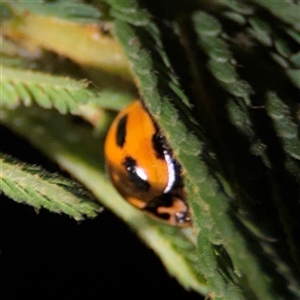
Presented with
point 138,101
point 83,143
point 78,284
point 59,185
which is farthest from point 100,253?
point 59,185

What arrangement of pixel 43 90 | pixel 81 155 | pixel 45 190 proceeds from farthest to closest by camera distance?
pixel 81 155 < pixel 43 90 < pixel 45 190

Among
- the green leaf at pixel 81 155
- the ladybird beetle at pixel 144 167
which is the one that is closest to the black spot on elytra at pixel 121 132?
the ladybird beetle at pixel 144 167

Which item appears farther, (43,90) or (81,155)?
(81,155)

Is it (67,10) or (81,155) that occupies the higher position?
(67,10)

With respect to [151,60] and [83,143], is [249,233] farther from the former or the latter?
[83,143]

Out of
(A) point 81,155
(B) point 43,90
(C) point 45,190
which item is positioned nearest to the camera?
(C) point 45,190

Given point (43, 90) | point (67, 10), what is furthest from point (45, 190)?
point (67, 10)

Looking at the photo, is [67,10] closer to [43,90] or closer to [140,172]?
[43,90]

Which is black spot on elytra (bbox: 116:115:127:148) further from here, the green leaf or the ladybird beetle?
the green leaf
